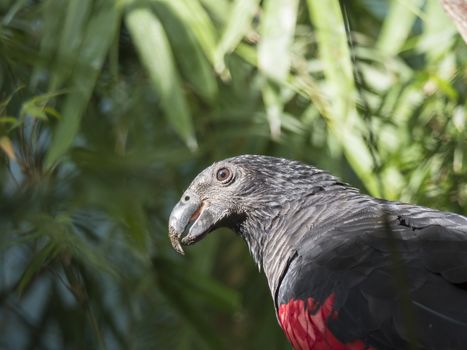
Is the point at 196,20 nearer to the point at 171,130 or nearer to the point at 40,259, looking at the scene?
the point at 171,130

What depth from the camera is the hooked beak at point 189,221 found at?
9.86 ft

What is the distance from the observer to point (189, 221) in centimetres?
305

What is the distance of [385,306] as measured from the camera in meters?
2.39

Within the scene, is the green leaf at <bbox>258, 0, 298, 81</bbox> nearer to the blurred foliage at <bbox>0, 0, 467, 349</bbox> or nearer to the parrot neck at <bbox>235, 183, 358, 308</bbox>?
the blurred foliage at <bbox>0, 0, 467, 349</bbox>

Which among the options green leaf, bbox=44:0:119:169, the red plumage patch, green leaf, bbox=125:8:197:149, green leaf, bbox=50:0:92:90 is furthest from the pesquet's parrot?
green leaf, bbox=50:0:92:90

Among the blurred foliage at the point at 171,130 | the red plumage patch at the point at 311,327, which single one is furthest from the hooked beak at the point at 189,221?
the red plumage patch at the point at 311,327

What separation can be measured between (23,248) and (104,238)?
377 mm

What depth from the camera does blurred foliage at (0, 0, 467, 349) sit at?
131 inches

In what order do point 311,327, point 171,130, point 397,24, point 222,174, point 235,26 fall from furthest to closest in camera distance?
point 171,130, point 397,24, point 235,26, point 222,174, point 311,327

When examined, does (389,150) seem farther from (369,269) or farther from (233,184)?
(369,269)

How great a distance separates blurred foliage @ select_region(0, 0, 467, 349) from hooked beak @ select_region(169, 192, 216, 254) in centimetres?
34

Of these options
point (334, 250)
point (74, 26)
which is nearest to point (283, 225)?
point (334, 250)

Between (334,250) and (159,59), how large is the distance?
4.22ft

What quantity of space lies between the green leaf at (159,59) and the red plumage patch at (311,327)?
3.64ft
